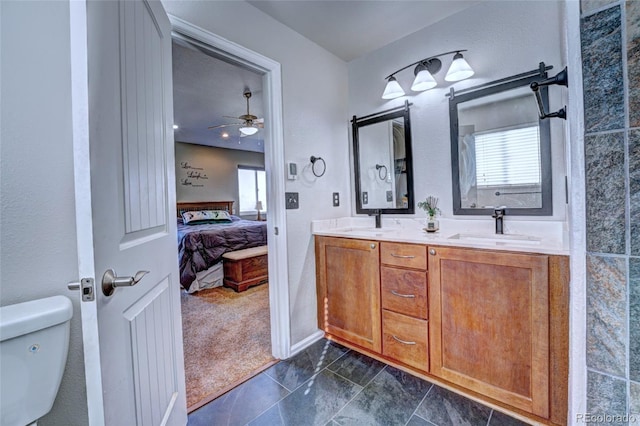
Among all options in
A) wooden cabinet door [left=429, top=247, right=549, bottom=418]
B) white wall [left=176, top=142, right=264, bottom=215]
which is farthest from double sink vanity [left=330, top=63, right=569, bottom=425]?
white wall [left=176, top=142, right=264, bottom=215]

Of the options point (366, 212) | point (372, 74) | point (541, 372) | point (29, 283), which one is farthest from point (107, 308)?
point (372, 74)

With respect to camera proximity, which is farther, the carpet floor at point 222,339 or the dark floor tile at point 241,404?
the carpet floor at point 222,339

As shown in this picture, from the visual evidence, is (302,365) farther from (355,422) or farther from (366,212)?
(366,212)

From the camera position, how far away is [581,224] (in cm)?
57

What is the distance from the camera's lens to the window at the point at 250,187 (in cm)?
648

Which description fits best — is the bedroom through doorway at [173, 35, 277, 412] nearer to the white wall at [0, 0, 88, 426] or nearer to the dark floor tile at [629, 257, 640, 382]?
the white wall at [0, 0, 88, 426]

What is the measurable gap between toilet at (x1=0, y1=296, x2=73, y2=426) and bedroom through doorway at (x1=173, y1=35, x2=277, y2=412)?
2.99 ft

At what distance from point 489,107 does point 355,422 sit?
2.06 metres

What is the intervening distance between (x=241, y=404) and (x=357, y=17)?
8.46 ft

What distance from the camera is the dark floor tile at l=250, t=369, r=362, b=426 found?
4.42 feet

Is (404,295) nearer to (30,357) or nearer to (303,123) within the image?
(303,123)

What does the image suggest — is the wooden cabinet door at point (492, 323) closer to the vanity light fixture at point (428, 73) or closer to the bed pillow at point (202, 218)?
the vanity light fixture at point (428, 73)

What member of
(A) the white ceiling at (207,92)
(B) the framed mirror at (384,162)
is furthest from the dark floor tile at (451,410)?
(A) the white ceiling at (207,92)

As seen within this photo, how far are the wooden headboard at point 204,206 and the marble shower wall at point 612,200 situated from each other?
5617 mm
